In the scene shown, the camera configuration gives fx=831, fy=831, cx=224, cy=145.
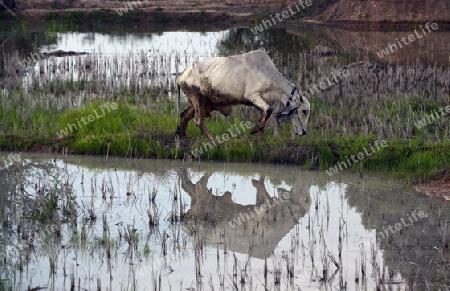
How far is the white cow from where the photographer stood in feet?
32.1

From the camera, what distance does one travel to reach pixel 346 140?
33.2 ft

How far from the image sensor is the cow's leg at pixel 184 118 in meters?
10.6

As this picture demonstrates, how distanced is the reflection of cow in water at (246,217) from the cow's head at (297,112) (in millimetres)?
944

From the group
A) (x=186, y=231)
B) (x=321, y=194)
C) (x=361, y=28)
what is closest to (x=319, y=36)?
(x=361, y=28)

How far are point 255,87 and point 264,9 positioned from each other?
21.2 metres

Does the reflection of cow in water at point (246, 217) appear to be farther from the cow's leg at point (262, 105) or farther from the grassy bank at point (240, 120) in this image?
the grassy bank at point (240, 120)

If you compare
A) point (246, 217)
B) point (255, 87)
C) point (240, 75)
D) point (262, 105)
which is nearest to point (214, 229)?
point (246, 217)

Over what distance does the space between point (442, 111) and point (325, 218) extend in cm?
461

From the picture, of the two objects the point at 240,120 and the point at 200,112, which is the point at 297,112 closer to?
the point at 200,112

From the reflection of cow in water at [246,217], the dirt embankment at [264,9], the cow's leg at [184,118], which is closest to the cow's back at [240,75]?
the cow's leg at [184,118]

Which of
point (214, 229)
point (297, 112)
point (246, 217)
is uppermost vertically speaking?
point (297, 112)

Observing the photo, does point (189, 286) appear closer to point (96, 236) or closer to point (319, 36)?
point (96, 236)

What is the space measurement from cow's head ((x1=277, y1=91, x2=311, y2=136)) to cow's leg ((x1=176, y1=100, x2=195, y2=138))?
1.25 m

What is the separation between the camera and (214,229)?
7.38m
